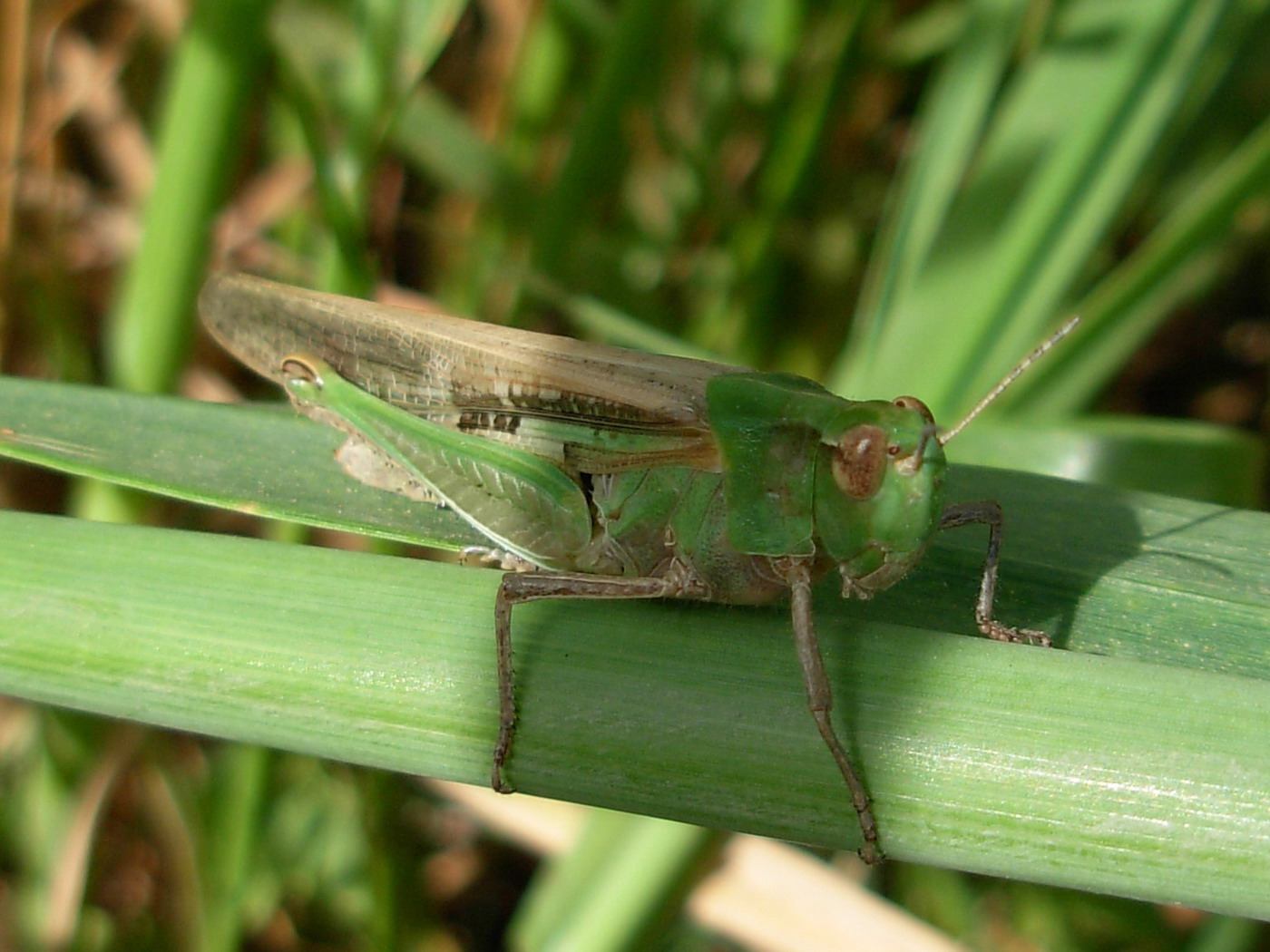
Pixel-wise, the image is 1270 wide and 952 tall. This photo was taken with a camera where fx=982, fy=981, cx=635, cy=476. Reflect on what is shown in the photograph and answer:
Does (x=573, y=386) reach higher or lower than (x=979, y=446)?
lower

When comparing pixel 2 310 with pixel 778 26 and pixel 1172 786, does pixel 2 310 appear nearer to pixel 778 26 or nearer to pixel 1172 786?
pixel 778 26

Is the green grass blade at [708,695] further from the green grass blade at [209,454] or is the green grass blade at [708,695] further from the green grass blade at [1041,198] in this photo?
the green grass blade at [1041,198]

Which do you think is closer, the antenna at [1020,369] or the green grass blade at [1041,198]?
the antenna at [1020,369]

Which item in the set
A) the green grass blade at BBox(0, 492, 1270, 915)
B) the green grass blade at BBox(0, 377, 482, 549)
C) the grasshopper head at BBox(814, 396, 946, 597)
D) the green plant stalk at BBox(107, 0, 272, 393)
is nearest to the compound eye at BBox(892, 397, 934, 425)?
the grasshopper head at BBox(814, 396, 946, 597)

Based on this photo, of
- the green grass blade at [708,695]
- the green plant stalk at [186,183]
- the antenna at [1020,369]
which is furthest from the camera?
the green plant stalk at [186,183]

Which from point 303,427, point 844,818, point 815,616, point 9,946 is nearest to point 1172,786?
point 844,818

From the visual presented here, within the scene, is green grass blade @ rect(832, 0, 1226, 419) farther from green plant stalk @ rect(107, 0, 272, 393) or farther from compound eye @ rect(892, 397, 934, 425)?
green plant stalk @ rect(107, 0, 272, 393)

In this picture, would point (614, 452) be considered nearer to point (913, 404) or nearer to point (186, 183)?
point (913, 404)

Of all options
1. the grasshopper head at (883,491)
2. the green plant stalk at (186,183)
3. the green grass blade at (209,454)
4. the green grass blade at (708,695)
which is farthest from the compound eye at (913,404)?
the green plant stalk at (186,183)
